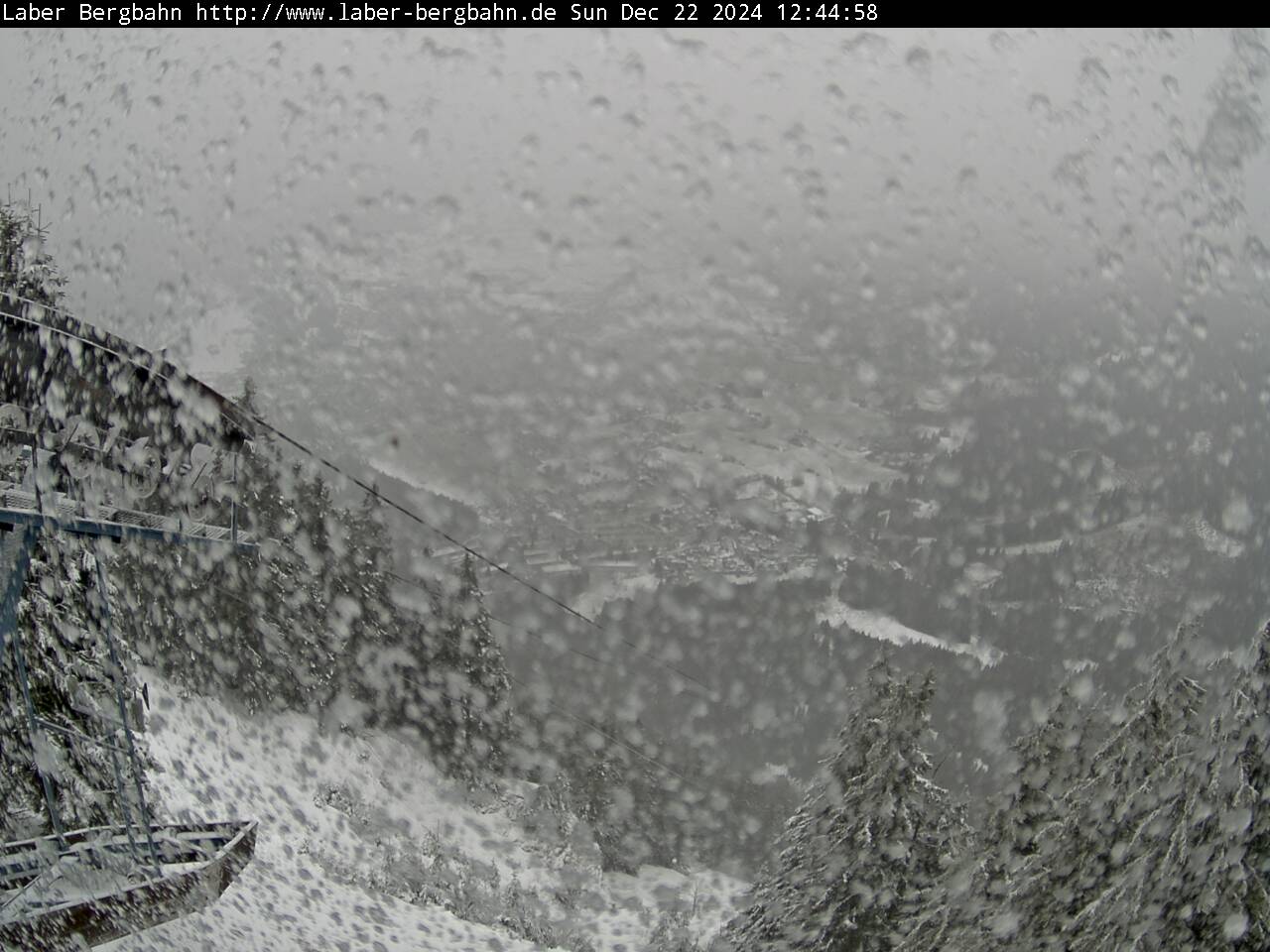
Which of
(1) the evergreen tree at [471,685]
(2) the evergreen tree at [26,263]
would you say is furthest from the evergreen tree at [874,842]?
(2) the evergreen tree at [26,263]

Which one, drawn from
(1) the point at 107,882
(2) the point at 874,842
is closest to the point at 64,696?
(1) the point at 107,882

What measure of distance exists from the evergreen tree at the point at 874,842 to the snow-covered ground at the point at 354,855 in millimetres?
160

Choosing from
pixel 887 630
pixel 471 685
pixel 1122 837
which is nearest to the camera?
pixel 1122 837

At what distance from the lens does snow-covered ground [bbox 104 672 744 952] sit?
1.78 metres

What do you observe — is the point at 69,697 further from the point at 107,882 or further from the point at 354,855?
the point at 354,855

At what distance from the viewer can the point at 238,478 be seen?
2.38m

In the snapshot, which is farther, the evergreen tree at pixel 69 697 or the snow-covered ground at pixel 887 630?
the evergreen tree at pixel 69 697

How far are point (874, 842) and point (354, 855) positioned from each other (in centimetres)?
116

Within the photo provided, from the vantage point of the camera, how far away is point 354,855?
2102 mm

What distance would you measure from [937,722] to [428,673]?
1.12 m

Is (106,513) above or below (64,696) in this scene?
above

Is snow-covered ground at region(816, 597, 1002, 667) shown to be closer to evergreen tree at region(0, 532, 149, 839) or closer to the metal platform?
the metal platform

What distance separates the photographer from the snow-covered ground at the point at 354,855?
1.78 meters

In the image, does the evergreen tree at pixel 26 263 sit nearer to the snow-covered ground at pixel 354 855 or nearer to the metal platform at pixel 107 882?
the snow-covered ground at pixel 354 855
